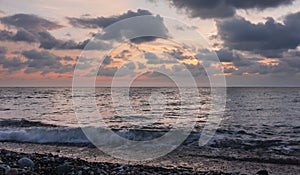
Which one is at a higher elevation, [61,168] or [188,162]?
[61,168]

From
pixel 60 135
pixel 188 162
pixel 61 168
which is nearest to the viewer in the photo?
pixel 61 168

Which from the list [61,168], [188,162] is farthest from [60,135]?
[61,168]

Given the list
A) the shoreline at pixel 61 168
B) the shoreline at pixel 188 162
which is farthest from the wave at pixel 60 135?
the shoreline at pixel 61 168

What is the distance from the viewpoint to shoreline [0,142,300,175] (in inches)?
519

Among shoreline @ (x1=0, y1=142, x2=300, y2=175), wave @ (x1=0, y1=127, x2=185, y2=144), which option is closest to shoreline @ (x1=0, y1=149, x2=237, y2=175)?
shoreline @ (x1=0, y1=142, x2=300, y2=175)

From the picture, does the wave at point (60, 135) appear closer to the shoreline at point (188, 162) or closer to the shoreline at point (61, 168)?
the shoreline at point (188, 162)

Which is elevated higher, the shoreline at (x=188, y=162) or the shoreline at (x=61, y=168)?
the shoreline at (x=61, y=168)

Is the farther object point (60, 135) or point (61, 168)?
point (60, 135)

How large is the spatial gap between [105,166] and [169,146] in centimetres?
740

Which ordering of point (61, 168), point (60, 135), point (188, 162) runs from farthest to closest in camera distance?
1. point (60, 135)
2. point (188, 162)
3. point (61, 168)

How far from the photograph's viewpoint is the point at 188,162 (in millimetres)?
14453

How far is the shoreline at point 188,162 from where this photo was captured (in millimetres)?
13180

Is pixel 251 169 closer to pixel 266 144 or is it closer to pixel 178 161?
pixel 178 161

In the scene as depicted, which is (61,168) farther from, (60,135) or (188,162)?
(60,135)
